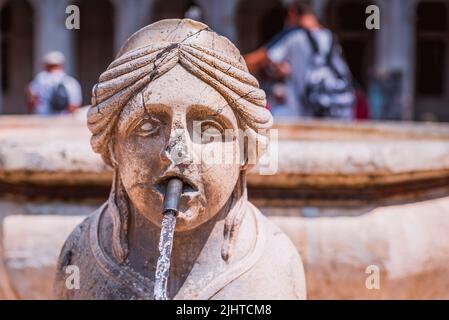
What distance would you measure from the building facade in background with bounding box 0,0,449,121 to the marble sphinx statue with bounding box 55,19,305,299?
13.2 meters

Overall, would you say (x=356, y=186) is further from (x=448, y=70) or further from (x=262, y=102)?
(x=448, y=70)

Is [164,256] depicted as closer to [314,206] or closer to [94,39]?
[314,206]

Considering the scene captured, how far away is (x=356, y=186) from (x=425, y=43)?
54.7 feet

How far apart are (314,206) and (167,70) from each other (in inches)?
49.3

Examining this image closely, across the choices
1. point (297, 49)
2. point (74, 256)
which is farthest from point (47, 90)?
point (74, 256)

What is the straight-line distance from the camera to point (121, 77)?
2.14 meters

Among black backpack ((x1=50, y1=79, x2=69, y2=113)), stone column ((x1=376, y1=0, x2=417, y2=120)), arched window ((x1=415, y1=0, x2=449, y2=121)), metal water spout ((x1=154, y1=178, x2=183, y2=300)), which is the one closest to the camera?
metal water spout ((x1=154, y1=178, x2=183, y2=300))

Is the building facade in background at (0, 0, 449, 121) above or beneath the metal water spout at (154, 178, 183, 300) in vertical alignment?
above

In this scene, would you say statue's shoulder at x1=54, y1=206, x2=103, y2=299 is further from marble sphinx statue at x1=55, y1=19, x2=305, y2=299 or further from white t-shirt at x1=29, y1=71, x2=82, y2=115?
white t-shirt at x1=29, y1=71, x2=82, y2=115

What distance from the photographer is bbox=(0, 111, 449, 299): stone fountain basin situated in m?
3.10

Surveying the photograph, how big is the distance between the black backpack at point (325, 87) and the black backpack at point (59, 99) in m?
2.47

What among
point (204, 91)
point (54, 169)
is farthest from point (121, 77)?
point (54, 169)

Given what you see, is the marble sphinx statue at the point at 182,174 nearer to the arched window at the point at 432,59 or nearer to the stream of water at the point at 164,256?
the stream of water at the point at 164,256

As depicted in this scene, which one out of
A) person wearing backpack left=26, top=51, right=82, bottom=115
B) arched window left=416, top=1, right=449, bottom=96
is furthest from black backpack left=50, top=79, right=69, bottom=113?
arched window left=416, top=1, right=449, bottom=96
